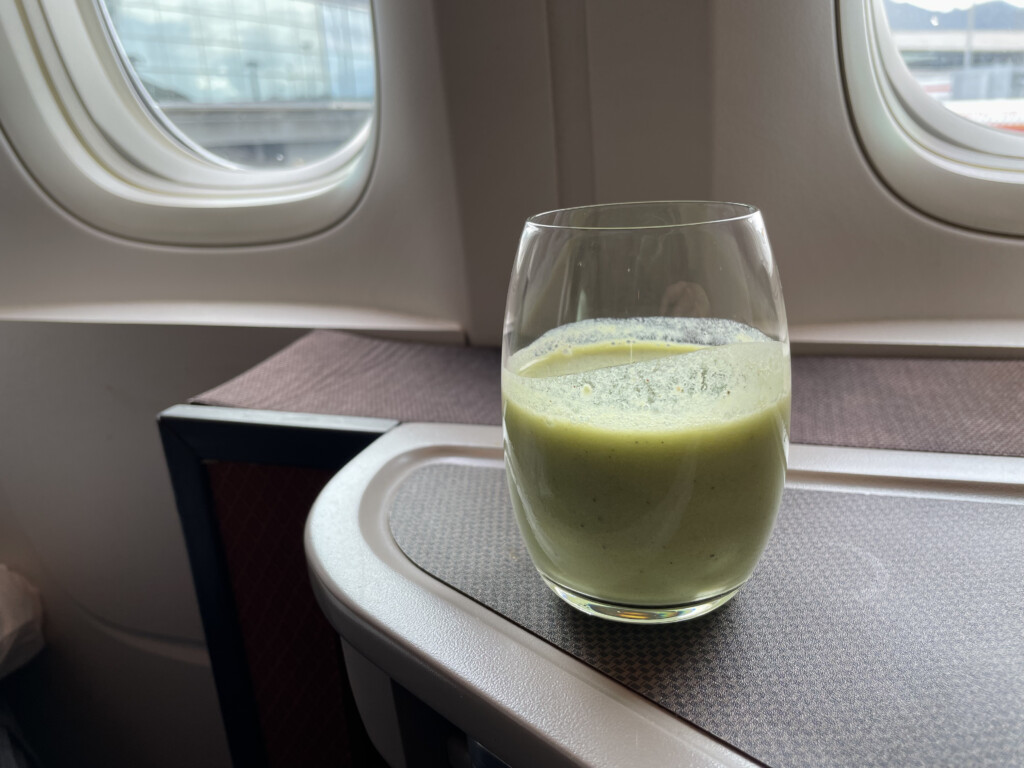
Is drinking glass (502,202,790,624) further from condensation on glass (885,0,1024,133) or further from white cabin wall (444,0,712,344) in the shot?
condensation on glass (885,0,1024,133)

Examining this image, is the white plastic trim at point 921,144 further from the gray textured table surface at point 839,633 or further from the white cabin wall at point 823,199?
the gray textured table surface at point 839,633

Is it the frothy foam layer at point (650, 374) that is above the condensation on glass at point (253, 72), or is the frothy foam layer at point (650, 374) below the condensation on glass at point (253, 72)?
below

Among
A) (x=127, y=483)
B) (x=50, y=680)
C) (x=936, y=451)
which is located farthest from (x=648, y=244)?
(x=50, y=680)

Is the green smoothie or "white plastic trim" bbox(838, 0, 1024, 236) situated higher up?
"white plastic trim" bbox(838, 0, 1024, 236)

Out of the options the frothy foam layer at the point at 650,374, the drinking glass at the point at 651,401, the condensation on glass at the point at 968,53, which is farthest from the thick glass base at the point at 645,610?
the condensation on glass at the point at 968,53

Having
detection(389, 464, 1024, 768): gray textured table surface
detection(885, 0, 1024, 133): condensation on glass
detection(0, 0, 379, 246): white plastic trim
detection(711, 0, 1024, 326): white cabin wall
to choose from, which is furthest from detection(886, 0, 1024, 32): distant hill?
detection(0, 0, 379, 246): white plastic trim

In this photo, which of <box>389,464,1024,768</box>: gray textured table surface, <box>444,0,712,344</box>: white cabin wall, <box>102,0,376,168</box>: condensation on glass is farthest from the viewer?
<box>102,0,376,168</box>: condensation on glass

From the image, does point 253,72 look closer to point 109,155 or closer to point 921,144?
point 109,155
